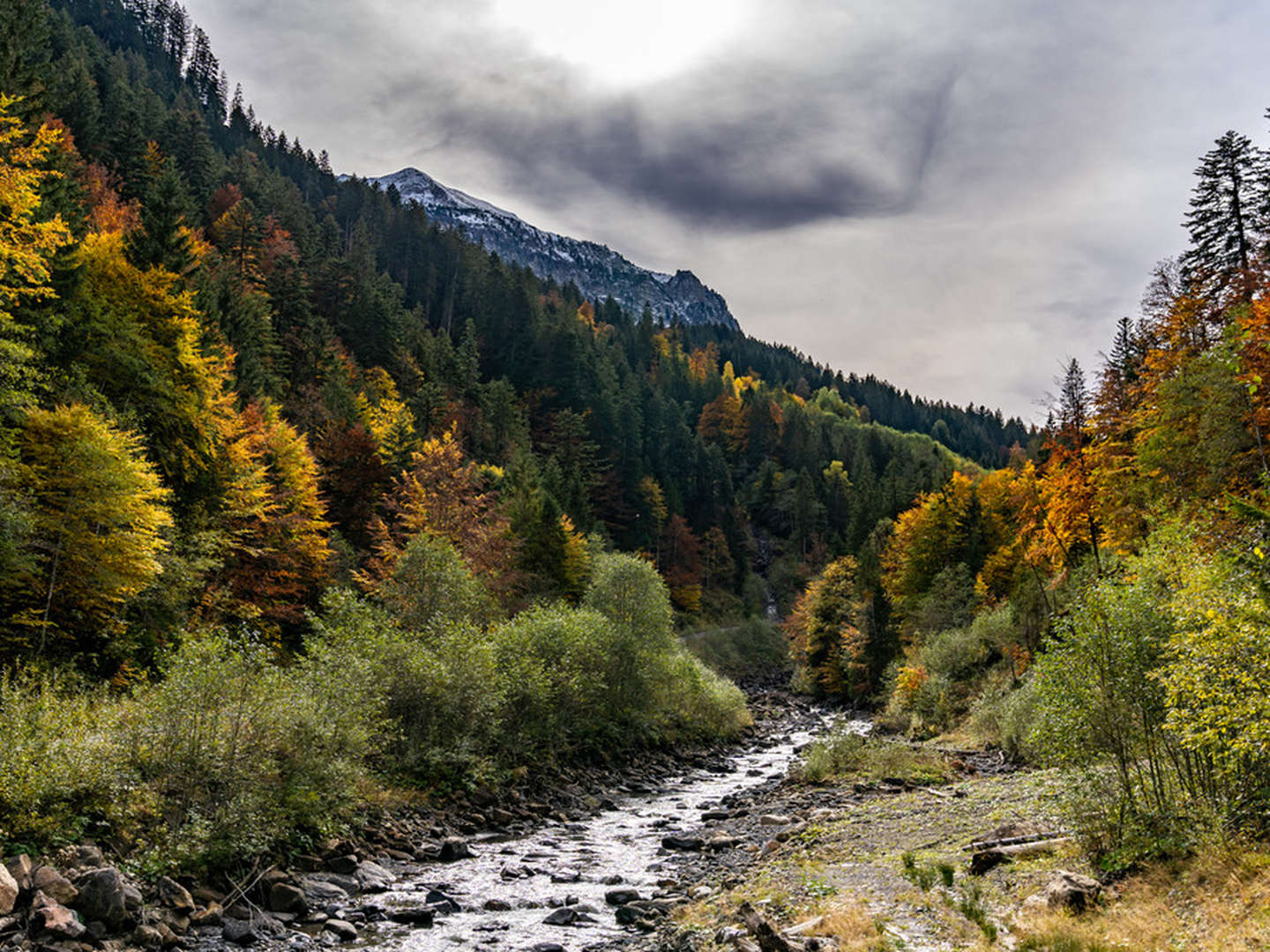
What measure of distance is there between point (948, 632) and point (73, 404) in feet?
163

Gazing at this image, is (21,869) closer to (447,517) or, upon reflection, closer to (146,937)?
(146,937)

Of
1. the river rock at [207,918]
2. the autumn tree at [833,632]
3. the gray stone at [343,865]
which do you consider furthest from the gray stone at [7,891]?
the autumn tree at [833,632]

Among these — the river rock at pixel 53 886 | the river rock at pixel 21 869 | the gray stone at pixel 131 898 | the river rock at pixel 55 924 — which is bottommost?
the gray stone at pixel 131 898

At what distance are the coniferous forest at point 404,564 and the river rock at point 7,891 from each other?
4.57ft

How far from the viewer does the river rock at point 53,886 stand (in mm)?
11836

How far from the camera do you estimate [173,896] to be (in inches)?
542

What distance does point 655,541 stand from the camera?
321 feet

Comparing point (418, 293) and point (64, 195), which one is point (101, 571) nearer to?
point (64, 195)

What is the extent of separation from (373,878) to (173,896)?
197 inches

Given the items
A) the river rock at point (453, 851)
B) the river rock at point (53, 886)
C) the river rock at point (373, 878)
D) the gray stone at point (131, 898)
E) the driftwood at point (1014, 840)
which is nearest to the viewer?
the river rock at point (53, 886)

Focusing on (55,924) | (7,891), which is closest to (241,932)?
(55,924)

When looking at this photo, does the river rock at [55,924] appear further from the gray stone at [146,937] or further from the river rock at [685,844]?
the river rock at [685,844]

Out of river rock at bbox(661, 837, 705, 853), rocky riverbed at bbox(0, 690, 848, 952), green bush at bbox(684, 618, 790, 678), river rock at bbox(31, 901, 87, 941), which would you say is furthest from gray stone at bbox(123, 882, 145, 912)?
green bush at bbox(684, 618, 790, 678)

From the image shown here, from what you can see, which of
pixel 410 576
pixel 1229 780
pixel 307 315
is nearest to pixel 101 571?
pixel 410 576
